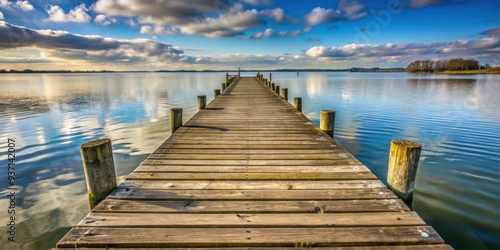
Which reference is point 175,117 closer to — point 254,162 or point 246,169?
point 254,162

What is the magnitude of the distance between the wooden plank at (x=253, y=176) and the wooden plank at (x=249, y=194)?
1.25ft

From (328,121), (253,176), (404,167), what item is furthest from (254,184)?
(328,121)

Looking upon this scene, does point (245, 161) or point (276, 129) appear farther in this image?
point (276, 129)

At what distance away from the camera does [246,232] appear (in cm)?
242

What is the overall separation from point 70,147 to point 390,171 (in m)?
10.7

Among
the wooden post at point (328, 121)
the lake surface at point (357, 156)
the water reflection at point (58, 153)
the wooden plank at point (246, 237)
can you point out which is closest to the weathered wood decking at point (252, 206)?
the wooden plank at point (246, 237)

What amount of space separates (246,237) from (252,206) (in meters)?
0.56

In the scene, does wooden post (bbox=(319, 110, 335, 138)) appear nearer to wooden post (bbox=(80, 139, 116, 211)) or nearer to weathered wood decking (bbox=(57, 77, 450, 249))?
weathered wood decking (bbox=(57, 77, 450, 249))

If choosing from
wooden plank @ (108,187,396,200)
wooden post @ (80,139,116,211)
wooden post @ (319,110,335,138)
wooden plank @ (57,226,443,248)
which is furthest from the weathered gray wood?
wooden post @ (319,110,335,138)

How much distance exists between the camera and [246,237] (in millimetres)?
2355

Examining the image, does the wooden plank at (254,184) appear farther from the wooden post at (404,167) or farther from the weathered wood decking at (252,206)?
the wooden post at (404,167)

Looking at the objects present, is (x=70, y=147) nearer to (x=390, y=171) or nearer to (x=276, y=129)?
(x=276, y=129)

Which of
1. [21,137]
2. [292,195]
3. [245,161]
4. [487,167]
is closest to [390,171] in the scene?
[292,195]

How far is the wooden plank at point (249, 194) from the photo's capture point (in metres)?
3.09
